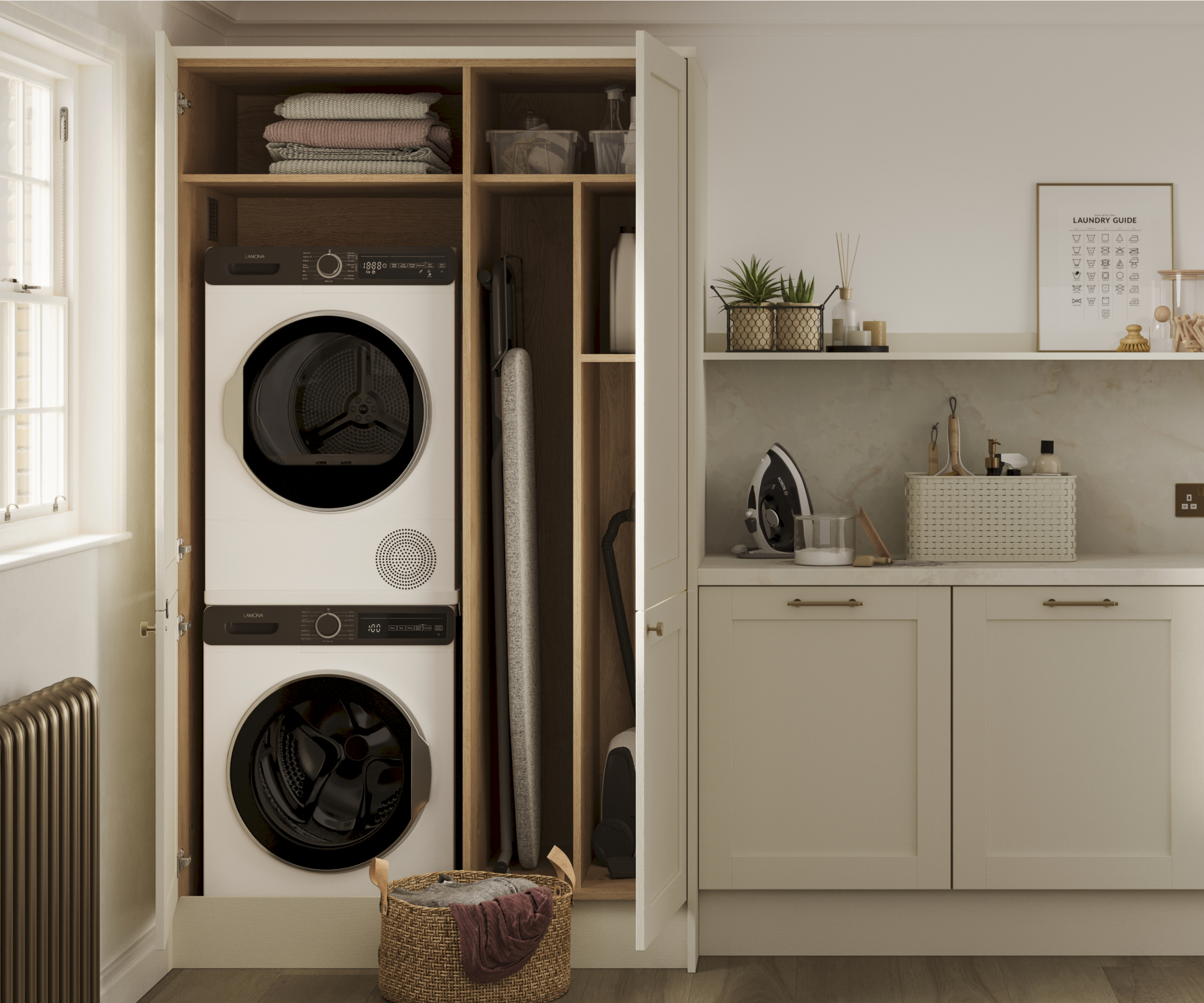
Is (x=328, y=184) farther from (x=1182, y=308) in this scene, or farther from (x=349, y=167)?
(x=1182, y=308)

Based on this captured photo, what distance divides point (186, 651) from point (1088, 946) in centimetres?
235

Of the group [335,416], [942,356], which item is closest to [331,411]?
[335,416]

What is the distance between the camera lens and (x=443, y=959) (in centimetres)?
247

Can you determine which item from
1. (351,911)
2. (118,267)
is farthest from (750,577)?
(118,267)

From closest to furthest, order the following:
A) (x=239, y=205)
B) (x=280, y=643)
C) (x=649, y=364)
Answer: (x=649, y=364) → (x=280, y=643) → (x=239, y=205)

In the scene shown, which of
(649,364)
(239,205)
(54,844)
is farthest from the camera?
(239,205)

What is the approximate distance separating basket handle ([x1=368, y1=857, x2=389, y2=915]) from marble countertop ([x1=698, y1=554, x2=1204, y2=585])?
1.00 m

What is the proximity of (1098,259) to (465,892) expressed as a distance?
2.34 m

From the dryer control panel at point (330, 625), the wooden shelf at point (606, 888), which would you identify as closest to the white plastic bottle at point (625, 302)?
the dryer control panel at point (330, 625)

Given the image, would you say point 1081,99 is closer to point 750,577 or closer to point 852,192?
point 852,192

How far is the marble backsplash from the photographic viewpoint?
312cm

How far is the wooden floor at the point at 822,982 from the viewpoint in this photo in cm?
260

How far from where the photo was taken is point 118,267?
2500mm

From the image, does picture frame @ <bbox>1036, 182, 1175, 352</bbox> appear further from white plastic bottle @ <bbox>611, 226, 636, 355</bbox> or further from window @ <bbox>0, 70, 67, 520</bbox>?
window @ <bbox>0, 70, 67, 520</bbox>
